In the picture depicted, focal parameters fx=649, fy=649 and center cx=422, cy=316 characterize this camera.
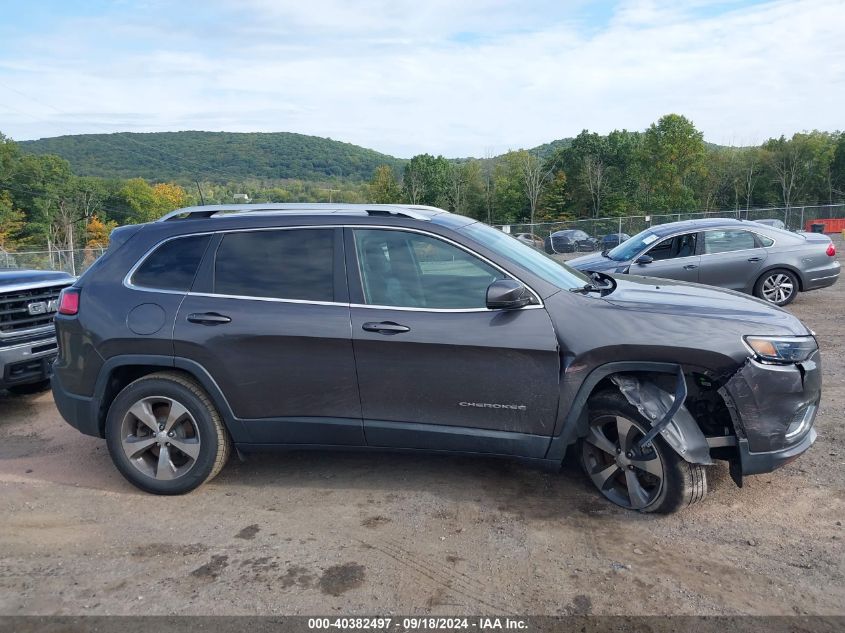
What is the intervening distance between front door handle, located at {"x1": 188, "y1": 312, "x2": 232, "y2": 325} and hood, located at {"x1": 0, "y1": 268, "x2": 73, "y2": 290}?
3.12 meters

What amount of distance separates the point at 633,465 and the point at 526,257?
1.49 m

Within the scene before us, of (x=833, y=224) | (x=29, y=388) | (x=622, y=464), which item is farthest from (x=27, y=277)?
(x=833, y=224)

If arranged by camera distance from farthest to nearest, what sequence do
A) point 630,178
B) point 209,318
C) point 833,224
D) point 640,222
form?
point 630,178 → point 833,224 → point 640,222 → point 209,318

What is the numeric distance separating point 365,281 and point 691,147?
64.5 m

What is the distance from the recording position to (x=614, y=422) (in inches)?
151

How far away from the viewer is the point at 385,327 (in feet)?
12.8

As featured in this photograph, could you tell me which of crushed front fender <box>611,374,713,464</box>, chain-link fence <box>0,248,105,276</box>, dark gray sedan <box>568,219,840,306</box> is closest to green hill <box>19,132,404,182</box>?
chain-link fence <box>0,248,105,276</box>

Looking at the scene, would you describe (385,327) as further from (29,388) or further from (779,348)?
(29,388)

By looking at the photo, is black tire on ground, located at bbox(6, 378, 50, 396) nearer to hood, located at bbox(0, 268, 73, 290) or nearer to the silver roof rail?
hood, located at bbox(0, 268, 73, 290)

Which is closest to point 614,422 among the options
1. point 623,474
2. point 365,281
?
point 623,474

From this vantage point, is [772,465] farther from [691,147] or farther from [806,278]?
[691,147]

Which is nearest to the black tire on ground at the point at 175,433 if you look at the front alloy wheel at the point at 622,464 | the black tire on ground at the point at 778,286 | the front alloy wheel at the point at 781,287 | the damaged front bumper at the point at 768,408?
the front alloy wheel at the point at 622,464

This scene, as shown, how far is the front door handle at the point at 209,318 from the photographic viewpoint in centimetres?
412

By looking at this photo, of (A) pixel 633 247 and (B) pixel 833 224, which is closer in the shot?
(A) pixel 633 247
